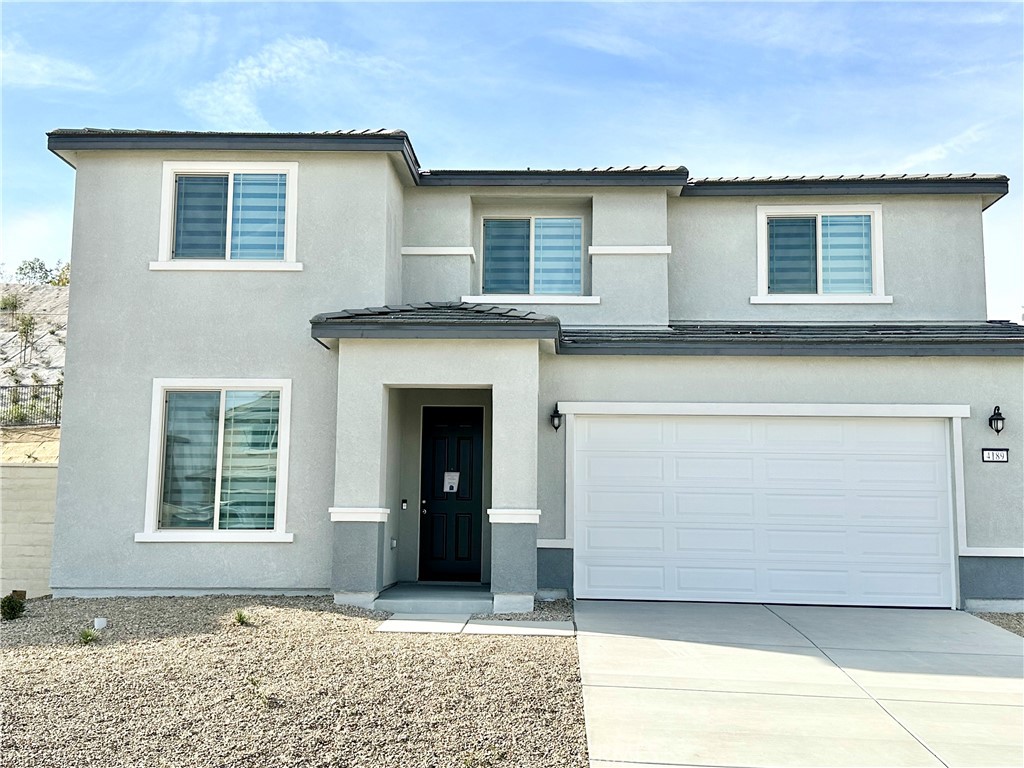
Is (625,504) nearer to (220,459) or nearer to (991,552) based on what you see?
(991,552)

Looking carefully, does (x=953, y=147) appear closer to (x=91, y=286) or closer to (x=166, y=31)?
(x=166, y=31)

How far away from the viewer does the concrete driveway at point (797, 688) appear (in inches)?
213

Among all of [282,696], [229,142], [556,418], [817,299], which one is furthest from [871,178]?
[282,696]

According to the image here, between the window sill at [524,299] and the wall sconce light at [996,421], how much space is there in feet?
17.2

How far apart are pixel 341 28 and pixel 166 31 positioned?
251 cm

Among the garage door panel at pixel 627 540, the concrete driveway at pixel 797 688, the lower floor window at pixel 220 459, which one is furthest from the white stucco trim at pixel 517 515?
the lower floor window at pixel 220 459

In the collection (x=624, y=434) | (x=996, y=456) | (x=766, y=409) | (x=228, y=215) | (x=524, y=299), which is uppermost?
(x=228, y=215)

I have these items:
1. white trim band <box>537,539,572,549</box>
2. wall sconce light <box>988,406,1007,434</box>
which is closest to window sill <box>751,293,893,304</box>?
wall sconce light <box>988,406,1007,434</box>

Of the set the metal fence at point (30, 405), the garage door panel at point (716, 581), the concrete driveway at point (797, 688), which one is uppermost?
the metal fence at point (30, 405)

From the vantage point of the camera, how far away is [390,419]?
10695mm

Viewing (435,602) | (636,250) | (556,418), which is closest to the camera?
(435,602)

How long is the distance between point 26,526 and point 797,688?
1123 centimetres

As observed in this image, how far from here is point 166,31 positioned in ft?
39.3

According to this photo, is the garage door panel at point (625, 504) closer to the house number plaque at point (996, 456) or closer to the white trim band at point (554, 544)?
the white trim band at point (554, 544)
